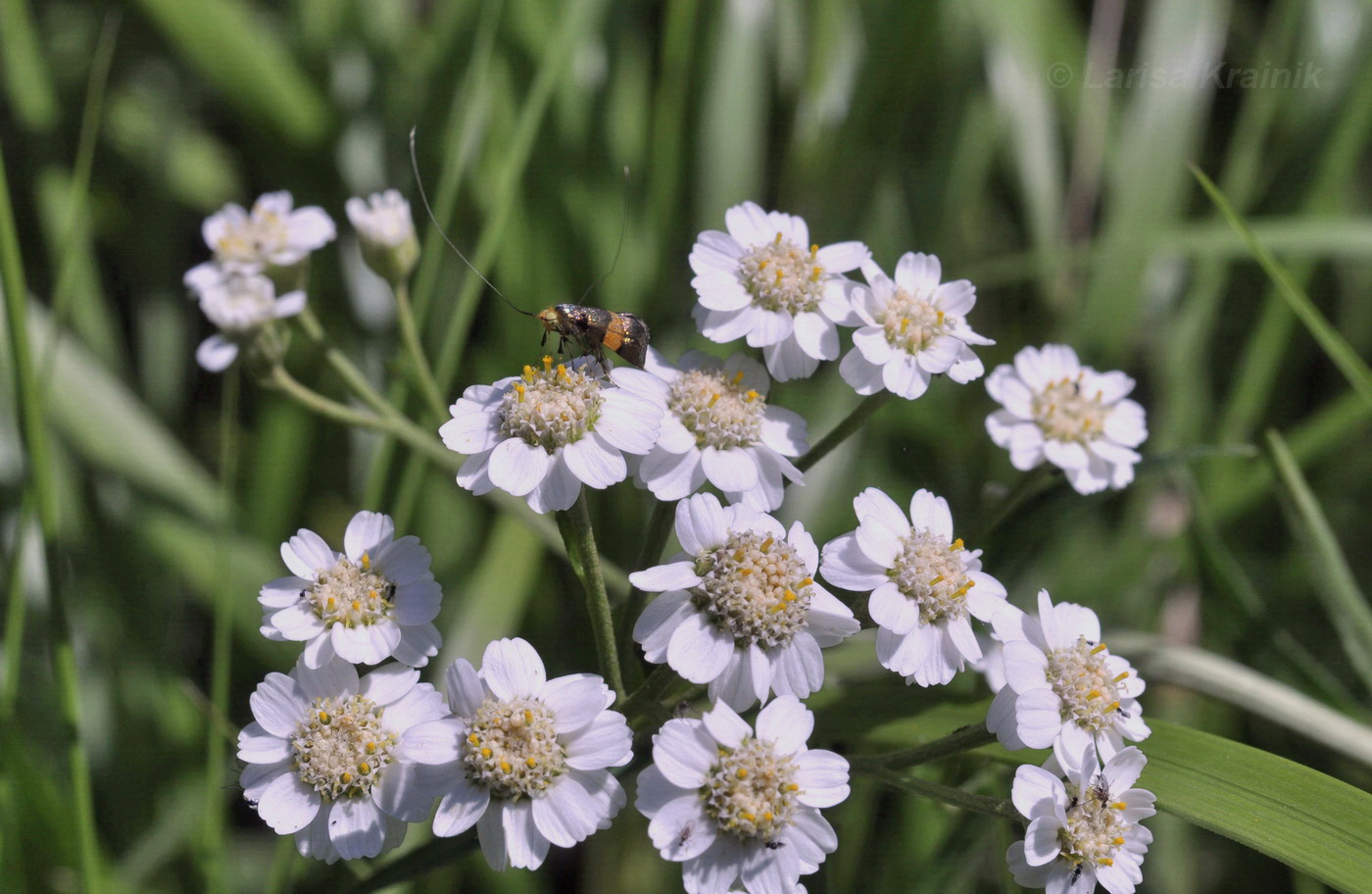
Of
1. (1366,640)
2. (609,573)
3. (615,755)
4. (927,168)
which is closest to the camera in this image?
(615,755)

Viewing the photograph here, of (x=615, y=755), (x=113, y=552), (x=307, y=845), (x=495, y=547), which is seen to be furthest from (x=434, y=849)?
(x=113, y=552)

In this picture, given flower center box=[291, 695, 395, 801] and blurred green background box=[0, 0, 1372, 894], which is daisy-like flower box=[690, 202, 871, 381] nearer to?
blurred green background box=[0, 0, 1372, 894]

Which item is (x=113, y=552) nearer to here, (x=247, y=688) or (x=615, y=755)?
(x=247, y=688)

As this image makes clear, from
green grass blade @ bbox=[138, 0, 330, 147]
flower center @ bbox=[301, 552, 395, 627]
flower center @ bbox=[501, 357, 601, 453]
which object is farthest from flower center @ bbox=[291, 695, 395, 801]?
green grass blade @ bbox=[138, 0, 330, 147]

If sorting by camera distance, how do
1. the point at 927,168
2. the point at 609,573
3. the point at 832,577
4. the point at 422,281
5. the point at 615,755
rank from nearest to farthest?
the point at 615,755
the point at 832,577
the point at 609,573
the point at 422,281
the point at 927,168

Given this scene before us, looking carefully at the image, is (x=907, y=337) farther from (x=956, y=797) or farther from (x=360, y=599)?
(x=360, y=599)

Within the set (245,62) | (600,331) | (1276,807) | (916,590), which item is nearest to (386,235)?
(600,331)

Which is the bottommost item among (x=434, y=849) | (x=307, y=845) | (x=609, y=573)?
(x=434, y=849)
